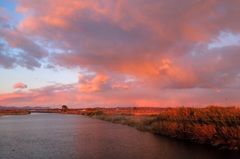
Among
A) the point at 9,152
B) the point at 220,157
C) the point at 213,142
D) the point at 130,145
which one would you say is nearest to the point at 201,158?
the point at 220,157

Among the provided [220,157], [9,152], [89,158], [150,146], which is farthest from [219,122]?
[9,152]

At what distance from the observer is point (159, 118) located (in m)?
45.2

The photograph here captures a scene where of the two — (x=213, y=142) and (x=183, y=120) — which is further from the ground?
(x=183, y=120)

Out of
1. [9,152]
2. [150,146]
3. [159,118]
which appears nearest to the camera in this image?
[9,152]

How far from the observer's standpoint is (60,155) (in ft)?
86.0

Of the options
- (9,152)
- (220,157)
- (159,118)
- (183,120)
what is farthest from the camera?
(159,118)

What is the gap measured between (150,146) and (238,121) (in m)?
9.87

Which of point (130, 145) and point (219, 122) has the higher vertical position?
point (219, 122)

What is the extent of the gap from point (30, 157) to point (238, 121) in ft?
69.2

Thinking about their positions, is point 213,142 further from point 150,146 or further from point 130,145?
point 130,145

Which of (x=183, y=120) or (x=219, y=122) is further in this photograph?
(x=183, y=120)

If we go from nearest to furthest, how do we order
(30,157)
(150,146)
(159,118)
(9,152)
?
(30,157) < (9,152) < (150,146) < (159,118)

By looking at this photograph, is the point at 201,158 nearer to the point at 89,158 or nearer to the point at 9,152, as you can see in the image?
the point at 89,158

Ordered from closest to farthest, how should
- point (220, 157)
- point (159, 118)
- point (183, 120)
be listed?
1. point (220, 157)
2. point (183, 120)
3. point (159, 118)
